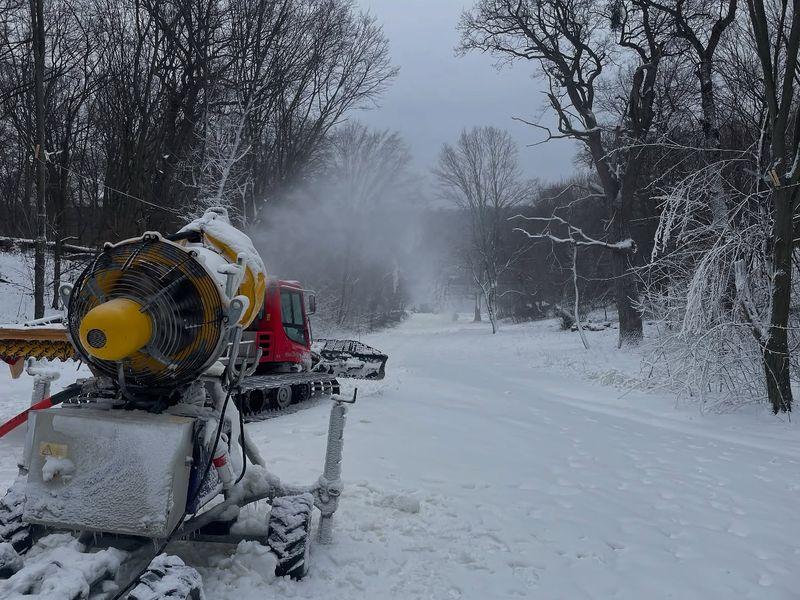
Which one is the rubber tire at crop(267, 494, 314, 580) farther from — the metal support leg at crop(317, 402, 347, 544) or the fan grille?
the fan grille

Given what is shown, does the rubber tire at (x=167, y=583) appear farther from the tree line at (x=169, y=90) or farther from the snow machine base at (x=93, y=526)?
the tree line at (x=169, y=90)

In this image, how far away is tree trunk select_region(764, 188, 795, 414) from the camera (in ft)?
25.9

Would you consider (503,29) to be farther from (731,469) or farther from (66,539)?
(66,539)

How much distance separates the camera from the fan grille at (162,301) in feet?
9.04

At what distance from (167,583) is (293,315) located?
796 centimetres

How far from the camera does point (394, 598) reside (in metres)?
3.00

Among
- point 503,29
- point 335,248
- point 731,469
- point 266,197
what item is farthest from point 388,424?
point 335,248

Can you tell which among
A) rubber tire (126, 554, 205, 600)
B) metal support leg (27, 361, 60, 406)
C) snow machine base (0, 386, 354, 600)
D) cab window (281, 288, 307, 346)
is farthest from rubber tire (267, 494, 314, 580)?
cab window (281, 288, 307, 346)

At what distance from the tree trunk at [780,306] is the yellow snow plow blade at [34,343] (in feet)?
28.5

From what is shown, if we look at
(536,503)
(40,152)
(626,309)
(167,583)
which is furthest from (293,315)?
(626,309)

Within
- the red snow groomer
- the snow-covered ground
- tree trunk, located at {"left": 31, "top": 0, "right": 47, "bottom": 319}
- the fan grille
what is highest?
tree trunk, located at {"left": 31, "top": 0, "right": 47, "bottom": 319}

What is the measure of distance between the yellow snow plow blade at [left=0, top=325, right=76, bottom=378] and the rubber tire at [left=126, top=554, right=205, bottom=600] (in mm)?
4312

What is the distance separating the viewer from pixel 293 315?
32.9 feet

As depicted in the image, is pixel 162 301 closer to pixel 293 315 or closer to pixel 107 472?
pixel 107 472
